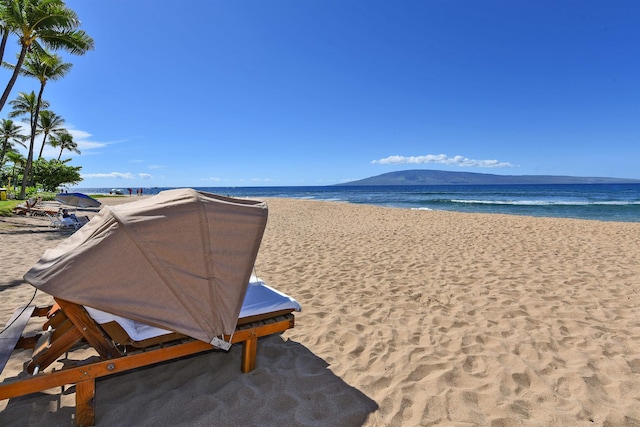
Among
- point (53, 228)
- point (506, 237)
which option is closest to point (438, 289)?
point (506, 237)

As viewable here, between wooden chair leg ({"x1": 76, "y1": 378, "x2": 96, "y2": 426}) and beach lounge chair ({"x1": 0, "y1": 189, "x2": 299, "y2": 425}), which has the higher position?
beach lounge chair ({"x1": 0, "y1": 189, "x2": 299, "y2": 425})

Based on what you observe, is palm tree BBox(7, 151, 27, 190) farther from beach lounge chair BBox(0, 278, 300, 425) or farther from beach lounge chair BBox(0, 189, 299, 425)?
beach lounge chair BBox(0, 189, 299, 425)

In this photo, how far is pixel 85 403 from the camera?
8.53ft

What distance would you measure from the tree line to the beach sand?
528 inches

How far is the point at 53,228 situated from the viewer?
13.2m

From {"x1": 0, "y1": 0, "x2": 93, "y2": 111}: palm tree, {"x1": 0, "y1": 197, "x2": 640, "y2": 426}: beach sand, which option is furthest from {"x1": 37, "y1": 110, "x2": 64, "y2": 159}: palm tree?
{"x1": 0, "y1": 197, "x2": 640, "y2": 426}: beach sand

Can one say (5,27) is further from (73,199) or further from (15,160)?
(15,160)

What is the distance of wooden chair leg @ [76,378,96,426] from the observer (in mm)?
2576

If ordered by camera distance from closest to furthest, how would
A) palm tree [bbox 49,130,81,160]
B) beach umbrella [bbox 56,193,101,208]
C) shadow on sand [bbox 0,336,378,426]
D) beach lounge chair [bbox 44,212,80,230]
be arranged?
shadow on sand [bbox 0,336,378,426], beach lounge chair [bbox 44,212,80,230], beach umbrella [bbox 56,193,101,208], palm tree [bbox 49,130,81,160]

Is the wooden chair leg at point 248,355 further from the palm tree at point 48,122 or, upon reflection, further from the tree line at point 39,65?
the palm tree at point 48,122

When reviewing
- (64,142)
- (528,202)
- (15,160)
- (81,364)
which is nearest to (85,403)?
(81,364)

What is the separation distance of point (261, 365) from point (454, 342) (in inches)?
94.4

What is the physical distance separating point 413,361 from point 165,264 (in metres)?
2.83

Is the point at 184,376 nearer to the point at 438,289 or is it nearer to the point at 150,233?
the point at 150,233
